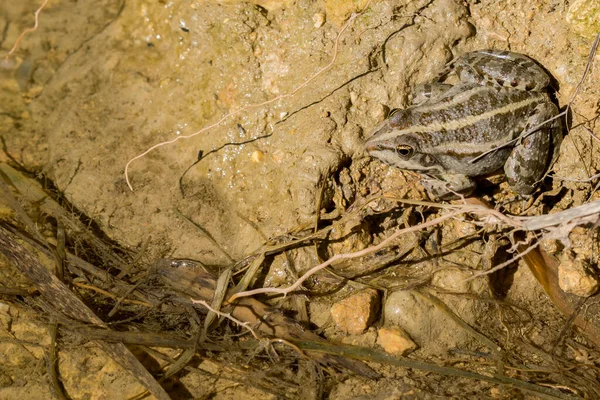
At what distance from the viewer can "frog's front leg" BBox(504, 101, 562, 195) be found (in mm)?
4121

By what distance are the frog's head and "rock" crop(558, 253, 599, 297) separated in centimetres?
152

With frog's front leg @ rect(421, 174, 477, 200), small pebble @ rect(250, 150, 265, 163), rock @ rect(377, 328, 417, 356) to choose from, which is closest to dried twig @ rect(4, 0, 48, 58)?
small pebble @ rect(250, 150, 265, 163)

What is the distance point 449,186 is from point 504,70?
109 centimetres

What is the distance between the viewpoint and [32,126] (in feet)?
16.3

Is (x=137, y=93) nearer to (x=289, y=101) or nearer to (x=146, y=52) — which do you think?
(x=146, y=52)

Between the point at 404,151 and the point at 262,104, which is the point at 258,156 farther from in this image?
the point at 404,151

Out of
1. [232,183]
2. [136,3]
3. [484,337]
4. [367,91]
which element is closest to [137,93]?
[136,3]

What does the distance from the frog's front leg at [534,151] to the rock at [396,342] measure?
163cm

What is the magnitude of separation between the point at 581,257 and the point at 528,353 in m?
0.99

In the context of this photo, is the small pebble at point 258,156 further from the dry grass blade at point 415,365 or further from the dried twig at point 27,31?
the dried twig at point 27,31

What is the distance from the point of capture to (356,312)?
420 centimetres

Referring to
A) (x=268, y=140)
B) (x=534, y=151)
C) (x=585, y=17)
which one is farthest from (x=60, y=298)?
(x=585, y=17)

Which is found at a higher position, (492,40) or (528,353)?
(492,40)

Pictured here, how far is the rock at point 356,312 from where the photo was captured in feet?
13.8
